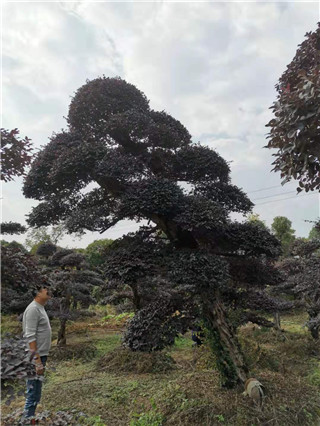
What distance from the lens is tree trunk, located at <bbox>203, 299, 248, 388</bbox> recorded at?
3982 millimetres

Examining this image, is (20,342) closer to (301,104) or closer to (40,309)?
(40,309)

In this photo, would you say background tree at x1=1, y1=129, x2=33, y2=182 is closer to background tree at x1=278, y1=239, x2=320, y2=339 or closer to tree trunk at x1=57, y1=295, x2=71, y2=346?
background tree at x1=278, y1=239, x2=320, y2=339

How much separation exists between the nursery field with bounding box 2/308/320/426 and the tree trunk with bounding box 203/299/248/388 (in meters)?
0.19

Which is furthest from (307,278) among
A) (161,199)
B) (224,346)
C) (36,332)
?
(36,332)

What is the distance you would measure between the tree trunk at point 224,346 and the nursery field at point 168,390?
185 millimetres

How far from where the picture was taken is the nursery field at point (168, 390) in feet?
11.4

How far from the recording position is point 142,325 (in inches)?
159

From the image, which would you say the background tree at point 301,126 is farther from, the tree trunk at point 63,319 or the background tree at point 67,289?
the tree trunk at point 63,319

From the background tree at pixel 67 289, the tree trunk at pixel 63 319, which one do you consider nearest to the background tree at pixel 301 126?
the background tree at pixel 67 289

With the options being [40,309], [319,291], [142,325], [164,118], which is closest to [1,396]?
[40,309]

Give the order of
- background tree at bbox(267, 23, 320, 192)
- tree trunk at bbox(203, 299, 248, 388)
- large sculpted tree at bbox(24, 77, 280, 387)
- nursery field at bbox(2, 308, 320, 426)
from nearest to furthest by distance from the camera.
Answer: background tree at bbox(267, 23, 320, 192), nursery field at bbox(2, 308, 320, 426), large sculpted tree at bbox(24, 77, 280, 387), tree trunk at bbox(203, 299, 248, 388)

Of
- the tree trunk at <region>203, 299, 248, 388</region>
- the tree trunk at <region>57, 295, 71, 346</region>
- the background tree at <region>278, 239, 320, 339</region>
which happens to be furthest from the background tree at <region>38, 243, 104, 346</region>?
the background tree at <region>278, 239, 320, 339</region>

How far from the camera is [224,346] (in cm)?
407

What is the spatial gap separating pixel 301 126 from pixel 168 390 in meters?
3.81
